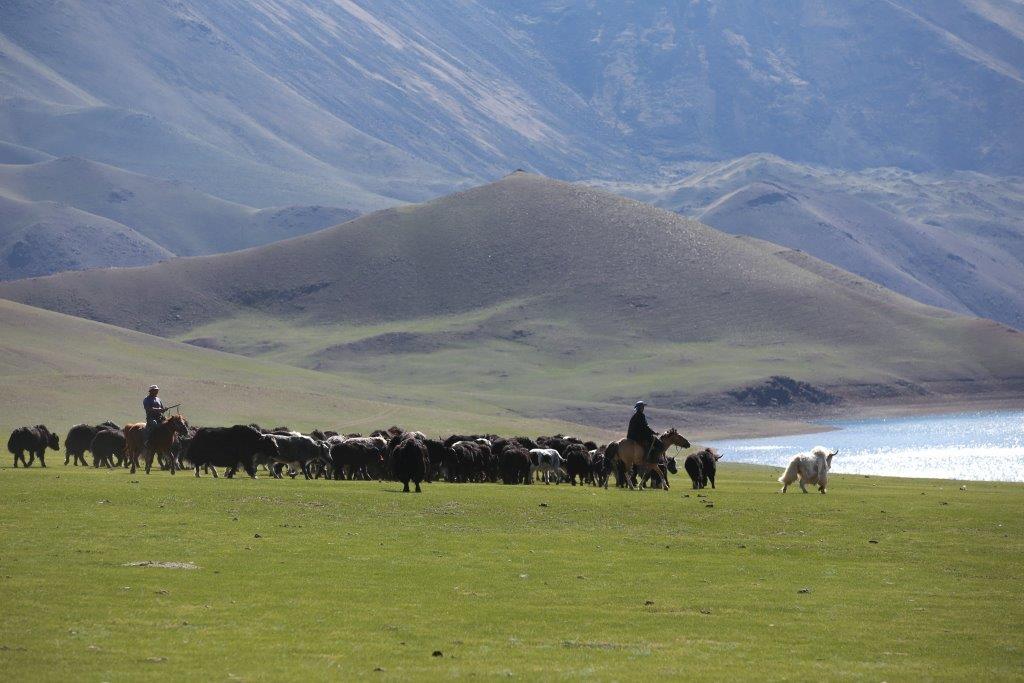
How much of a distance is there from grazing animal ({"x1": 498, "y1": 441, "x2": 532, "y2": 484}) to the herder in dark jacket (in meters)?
4.95

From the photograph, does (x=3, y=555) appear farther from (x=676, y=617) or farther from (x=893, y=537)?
(x=893, y=537)

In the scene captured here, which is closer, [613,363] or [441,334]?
[613,363]

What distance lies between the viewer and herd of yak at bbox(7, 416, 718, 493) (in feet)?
115

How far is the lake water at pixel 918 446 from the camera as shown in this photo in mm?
78875

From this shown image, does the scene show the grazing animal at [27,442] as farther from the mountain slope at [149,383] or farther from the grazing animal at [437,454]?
the mountain slope at [149,383]

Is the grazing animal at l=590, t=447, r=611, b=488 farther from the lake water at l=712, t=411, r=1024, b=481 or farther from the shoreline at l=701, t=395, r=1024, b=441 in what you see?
the shoreline at l=701, t=395, r=1024, b=441

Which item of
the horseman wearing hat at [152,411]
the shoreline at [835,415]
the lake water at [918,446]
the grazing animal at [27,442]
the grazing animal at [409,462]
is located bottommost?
the grazing animal at [409,462]

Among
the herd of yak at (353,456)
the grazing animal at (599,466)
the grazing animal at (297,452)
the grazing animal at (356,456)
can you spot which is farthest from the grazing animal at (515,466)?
the grazing animal at (297,452)

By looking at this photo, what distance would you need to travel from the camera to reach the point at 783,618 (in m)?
18.1

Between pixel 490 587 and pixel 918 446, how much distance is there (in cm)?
9308

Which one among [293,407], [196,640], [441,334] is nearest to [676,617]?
[196,640]

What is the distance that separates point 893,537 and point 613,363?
154 m

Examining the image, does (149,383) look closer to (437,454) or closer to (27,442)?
(27,442)

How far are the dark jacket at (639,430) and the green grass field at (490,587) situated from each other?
4.32 metres
